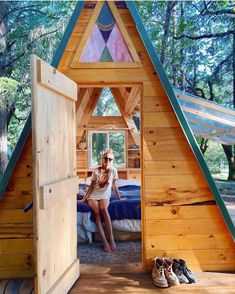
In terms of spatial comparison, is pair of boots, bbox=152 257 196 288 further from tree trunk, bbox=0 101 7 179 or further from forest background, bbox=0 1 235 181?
tree trunk, bbox=0 101 7 179

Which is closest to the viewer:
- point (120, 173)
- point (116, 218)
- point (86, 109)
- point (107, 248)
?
point (107, 248)

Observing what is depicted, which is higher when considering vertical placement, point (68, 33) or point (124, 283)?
point (68, 33)

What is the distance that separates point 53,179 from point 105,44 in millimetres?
1675

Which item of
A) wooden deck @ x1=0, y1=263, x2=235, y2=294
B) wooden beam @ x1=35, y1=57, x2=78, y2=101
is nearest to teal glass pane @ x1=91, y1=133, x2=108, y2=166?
wooden deck @ x1=0, y1=263, x2=235, y2=294

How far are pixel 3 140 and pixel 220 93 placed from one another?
10304 mm

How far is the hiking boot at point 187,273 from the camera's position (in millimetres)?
2845

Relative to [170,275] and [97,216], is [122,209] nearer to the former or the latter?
[97,216]

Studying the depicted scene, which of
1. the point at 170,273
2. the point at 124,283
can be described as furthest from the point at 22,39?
the point at 170,273

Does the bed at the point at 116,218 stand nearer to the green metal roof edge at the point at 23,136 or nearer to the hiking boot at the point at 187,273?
the hiking boot at the point at 187,273

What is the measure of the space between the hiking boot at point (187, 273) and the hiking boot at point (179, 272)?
0.03 meters

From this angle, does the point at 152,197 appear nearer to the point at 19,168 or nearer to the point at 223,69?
the point at 19,168

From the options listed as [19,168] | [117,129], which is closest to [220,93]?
[117,129]

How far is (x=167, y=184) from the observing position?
3.13 metres

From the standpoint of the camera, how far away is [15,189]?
10.0 feet
